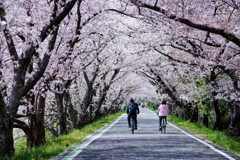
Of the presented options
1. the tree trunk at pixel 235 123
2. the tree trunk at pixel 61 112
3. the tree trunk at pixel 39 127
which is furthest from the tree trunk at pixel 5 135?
the tree trunk at pixel 235 123

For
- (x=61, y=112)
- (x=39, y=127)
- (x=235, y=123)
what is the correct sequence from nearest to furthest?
(x=39, y=127) → (x=235, y=123) → (x=61, y=112)

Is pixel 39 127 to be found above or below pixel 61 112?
below

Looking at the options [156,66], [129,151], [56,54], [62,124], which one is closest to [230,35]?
[129,151]

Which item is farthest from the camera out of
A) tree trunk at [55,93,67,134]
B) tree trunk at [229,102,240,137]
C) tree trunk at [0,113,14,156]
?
tree trunk at [55,93,67,134]

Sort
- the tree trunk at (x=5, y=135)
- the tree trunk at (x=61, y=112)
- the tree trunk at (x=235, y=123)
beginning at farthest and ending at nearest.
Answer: the tree trunk at (x=61, y=112) → the tree trunk at (x=235, y=123) → the tree trunk at (x=5, y=135)

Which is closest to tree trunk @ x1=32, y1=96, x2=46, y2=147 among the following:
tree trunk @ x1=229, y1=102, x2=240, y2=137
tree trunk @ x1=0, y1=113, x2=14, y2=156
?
tree trunk @ x1=0, y1=113, x2=14, y2=156

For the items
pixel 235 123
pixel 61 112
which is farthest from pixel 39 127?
pixel 235 123

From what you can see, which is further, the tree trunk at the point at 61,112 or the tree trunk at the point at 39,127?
the tree trunk at the point at 61,112

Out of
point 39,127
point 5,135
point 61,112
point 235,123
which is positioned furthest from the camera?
point 61,112

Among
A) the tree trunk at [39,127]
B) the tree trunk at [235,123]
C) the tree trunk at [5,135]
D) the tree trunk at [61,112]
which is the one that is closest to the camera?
the tree trunk at [5,135]

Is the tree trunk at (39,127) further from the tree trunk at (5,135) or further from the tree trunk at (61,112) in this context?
the tree trunk at (5,135)

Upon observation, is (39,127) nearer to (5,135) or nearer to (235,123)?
(5,135)

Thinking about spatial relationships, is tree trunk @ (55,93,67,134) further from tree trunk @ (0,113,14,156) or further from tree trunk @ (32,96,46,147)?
tree trunk @ (0,113,14,156)

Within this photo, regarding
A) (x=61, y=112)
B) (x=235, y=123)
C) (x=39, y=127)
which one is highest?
(x=61, y=112)
